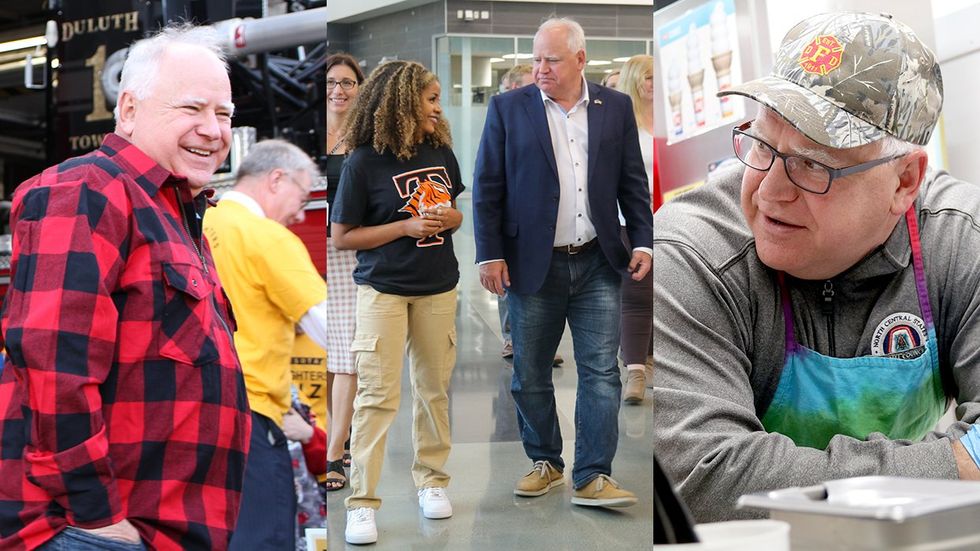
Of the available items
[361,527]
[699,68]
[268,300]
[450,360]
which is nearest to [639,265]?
[450,360]

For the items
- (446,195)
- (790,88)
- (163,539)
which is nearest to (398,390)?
(446,195)

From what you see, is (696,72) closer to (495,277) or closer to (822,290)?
(822,290)

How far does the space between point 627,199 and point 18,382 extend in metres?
1.07

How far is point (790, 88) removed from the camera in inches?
59.0

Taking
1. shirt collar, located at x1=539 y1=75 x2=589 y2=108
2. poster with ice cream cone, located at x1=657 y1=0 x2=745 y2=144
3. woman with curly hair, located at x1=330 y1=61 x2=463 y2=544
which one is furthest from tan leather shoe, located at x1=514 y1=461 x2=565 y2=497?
poster with ice cream cone, located at x1=657 y1=0 x2=745 y2=144

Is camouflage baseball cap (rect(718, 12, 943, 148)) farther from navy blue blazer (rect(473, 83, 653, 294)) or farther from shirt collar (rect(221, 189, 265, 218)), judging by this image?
shirt collar (rect(221, 189, 265, 218))

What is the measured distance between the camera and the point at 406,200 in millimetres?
1416

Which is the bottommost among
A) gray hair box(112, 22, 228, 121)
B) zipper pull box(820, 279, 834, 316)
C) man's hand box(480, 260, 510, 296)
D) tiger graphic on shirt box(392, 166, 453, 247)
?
zipper pull box(820, 279, 834, 316)

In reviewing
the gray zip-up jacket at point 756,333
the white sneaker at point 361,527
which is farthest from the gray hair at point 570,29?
the white sneaker at point 361,527

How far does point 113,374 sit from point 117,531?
27cm

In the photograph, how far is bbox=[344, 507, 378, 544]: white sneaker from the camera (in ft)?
4.37

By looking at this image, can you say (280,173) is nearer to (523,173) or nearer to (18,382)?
→ (18,382)

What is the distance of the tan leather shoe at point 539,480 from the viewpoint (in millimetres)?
1363

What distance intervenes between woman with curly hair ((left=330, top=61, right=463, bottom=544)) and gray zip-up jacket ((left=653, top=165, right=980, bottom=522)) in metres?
0.35
